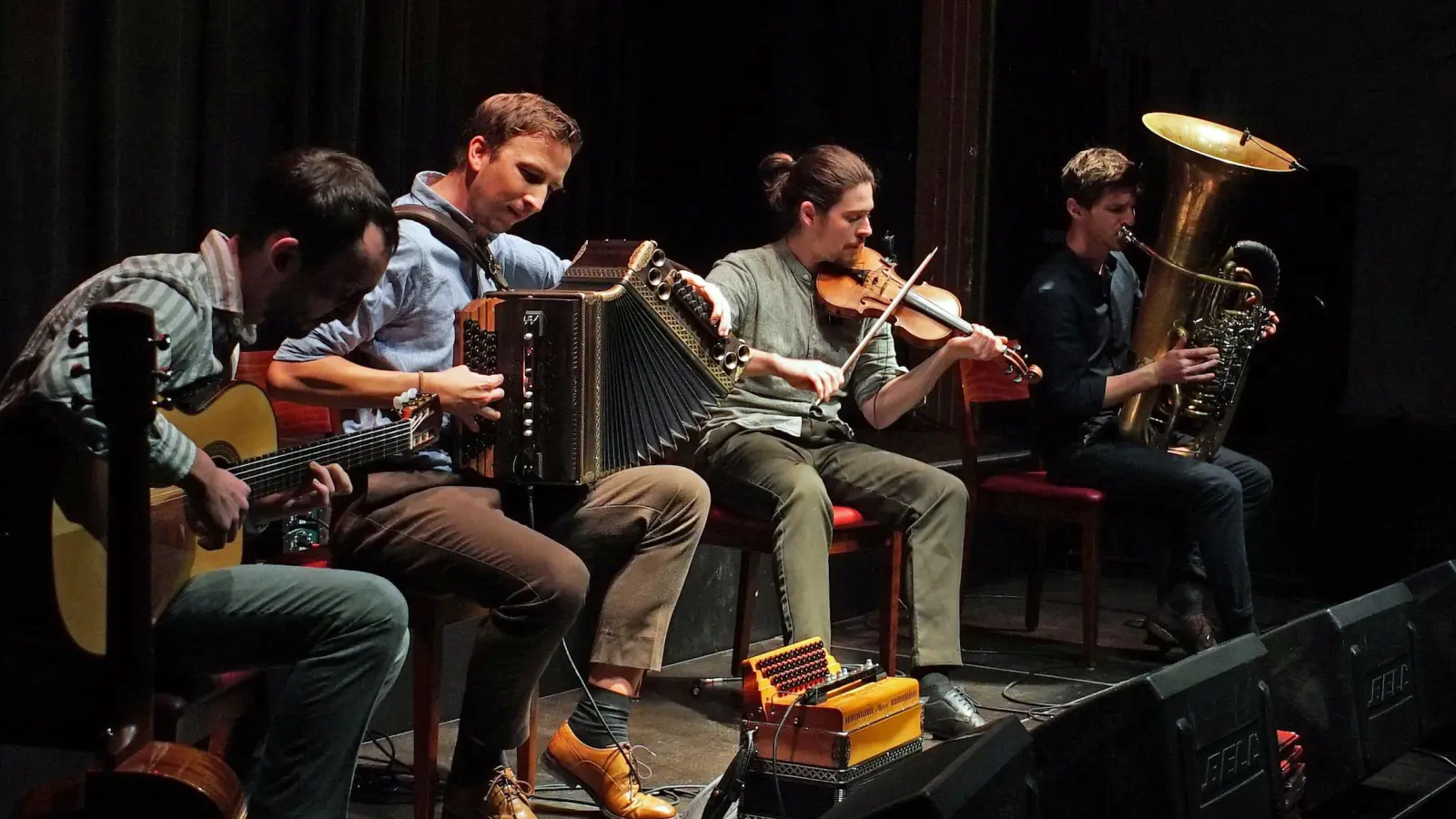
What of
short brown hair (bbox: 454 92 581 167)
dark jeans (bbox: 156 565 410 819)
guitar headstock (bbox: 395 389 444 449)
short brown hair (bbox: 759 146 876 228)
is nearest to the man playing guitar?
dark jeans (bbox: 156 565 410 819)

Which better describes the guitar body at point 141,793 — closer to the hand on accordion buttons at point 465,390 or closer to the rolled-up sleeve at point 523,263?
the hand on accordion buttons at point 465,390

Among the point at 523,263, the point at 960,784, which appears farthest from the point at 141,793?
the point at 523,263

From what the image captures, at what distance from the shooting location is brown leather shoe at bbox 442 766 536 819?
2416 millimetres

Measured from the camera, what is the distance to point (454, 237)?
2.60 meters

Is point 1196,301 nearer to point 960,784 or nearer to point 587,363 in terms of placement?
point 587,363

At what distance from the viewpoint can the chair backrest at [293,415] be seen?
2605 millimetres

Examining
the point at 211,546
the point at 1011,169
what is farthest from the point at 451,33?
the point at 211,546

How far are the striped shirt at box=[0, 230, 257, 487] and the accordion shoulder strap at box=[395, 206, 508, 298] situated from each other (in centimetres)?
65

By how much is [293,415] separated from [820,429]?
4.24 ft

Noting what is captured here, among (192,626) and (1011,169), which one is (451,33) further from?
(192,626)

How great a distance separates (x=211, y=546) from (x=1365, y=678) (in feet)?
7.28

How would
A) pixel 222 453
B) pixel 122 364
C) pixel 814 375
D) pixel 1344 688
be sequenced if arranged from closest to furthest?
pixel 122 364 < pixel 222 453 < pixel 1344 688 < pixel 814 375

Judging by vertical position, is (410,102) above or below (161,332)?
above

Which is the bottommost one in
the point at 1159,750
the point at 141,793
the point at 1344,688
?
the point at 1344,688
